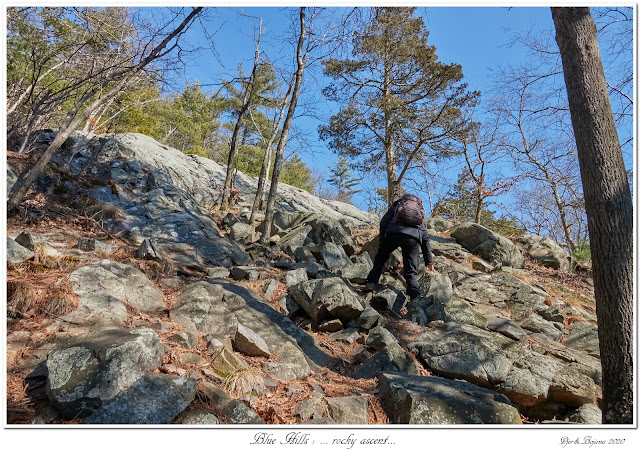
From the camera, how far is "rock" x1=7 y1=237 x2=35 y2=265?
3449 millimetres

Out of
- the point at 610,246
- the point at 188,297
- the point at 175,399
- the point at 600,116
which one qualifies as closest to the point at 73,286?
the point at 188,297

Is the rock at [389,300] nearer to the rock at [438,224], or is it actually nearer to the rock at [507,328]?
the rock at [507,328]

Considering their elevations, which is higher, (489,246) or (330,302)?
(489,246)

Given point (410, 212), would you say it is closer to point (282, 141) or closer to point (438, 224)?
point (282, 141)

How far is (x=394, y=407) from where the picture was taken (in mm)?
2836

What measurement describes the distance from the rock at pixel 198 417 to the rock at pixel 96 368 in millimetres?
467

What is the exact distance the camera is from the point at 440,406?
2709 mm

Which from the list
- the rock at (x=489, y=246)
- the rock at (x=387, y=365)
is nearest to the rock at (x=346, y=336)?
the rock at (x=387, y=365)

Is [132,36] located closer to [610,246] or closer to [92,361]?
[92,361]

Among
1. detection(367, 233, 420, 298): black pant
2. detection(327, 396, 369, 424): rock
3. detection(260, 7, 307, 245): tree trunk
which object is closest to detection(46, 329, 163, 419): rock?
detection(327, 396, 369, 424): rock

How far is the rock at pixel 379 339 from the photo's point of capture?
410cm

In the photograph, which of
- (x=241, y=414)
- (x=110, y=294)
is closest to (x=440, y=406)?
(x=241, y=414)

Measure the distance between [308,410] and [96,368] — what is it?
1586mm

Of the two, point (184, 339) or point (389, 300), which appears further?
point (389, 300)
